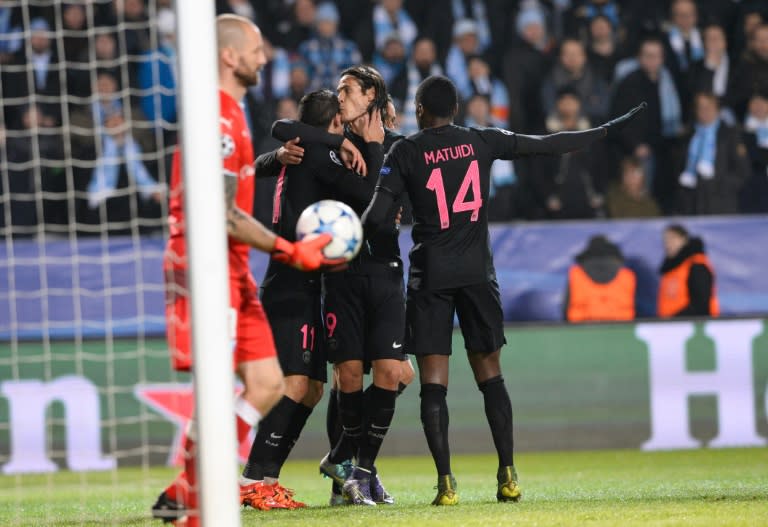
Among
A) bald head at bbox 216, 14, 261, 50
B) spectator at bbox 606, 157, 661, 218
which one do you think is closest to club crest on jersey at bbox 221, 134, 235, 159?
bald head at bbox 216, 14, 261, 50

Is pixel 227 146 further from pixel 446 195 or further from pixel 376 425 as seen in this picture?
pixel 376 425

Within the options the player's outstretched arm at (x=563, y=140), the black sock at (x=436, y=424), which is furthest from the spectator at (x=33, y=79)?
the black sock at (x=436, y=424)

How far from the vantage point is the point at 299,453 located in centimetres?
1030

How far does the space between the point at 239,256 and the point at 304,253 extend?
0.90ft

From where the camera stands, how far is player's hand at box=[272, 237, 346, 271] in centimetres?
467

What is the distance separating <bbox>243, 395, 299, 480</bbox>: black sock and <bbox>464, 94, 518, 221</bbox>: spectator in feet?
16.9

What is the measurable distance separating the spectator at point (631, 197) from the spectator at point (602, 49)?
1.14 metres

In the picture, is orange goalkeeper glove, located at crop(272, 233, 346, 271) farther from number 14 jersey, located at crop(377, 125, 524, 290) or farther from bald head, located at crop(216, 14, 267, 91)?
number 14 jersey, located at crop(377, 125, 524, 290)

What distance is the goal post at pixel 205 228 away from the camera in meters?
4.05

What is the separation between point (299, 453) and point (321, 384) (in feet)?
A: 13.1

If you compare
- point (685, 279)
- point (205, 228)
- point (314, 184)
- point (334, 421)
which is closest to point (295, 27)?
point (685, 279)

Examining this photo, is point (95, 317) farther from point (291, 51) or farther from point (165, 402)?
point (291, 51)

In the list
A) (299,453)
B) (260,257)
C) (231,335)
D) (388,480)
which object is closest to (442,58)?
(260,257)

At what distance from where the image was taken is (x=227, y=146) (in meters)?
4.66
